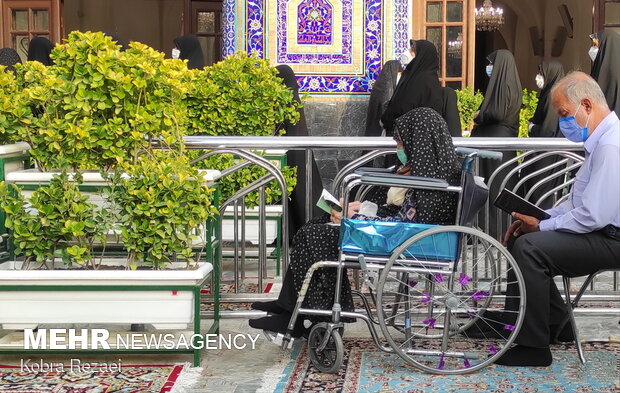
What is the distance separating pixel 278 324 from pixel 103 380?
73 cm

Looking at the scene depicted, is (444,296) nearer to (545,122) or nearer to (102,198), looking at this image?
(102,198)

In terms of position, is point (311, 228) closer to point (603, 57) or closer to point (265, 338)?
point (265, 338)

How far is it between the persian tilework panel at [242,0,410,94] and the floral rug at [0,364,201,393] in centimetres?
478

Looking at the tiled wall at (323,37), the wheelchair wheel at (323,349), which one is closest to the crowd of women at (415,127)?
the wheelchair wheel at (323,349)

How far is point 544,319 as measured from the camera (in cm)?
425

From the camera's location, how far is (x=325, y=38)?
874 centimetres

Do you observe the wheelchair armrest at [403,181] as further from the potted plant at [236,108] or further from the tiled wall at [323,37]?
the tiled wall at [323,37]

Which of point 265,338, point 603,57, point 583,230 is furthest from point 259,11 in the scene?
point 583,230

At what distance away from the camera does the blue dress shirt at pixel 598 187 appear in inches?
161

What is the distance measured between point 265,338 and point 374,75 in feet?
14.4

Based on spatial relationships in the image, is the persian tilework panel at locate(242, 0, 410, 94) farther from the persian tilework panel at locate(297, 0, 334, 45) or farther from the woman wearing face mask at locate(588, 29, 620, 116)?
the woman wearing face mask at locate(588, 29, 620, 116)

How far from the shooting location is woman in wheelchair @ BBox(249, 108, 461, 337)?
419cm

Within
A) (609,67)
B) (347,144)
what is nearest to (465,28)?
(609,67)

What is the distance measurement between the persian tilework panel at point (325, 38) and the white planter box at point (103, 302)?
4750mm
